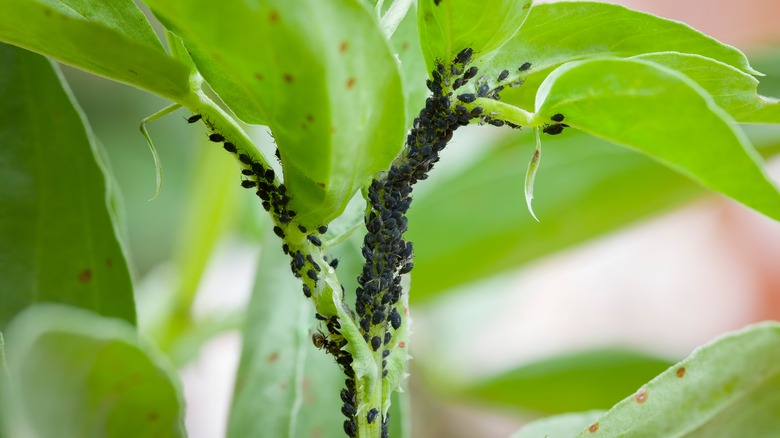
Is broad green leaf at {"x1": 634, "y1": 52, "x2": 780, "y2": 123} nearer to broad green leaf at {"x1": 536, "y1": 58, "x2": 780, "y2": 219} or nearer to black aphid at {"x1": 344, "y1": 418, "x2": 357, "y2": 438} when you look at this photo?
broad green leaf at {"x1": 536, "y1": 58, "x2": 780, "y2": 219}

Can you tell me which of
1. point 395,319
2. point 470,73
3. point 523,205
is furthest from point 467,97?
point 523,205

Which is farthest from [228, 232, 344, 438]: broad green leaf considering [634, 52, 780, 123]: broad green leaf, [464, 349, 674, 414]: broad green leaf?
[464, 349, 674, 414]: broad green leaf

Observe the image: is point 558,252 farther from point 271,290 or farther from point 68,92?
point 68,92

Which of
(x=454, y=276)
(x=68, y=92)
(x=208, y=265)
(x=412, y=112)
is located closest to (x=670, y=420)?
(x=412, y=112)

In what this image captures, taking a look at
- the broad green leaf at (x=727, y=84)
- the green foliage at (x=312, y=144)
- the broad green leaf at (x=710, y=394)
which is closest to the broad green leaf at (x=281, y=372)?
the green foliage at (x=312, y=144)

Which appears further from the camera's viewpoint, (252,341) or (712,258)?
(712,258)

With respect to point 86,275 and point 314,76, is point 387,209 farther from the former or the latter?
point 86,275
